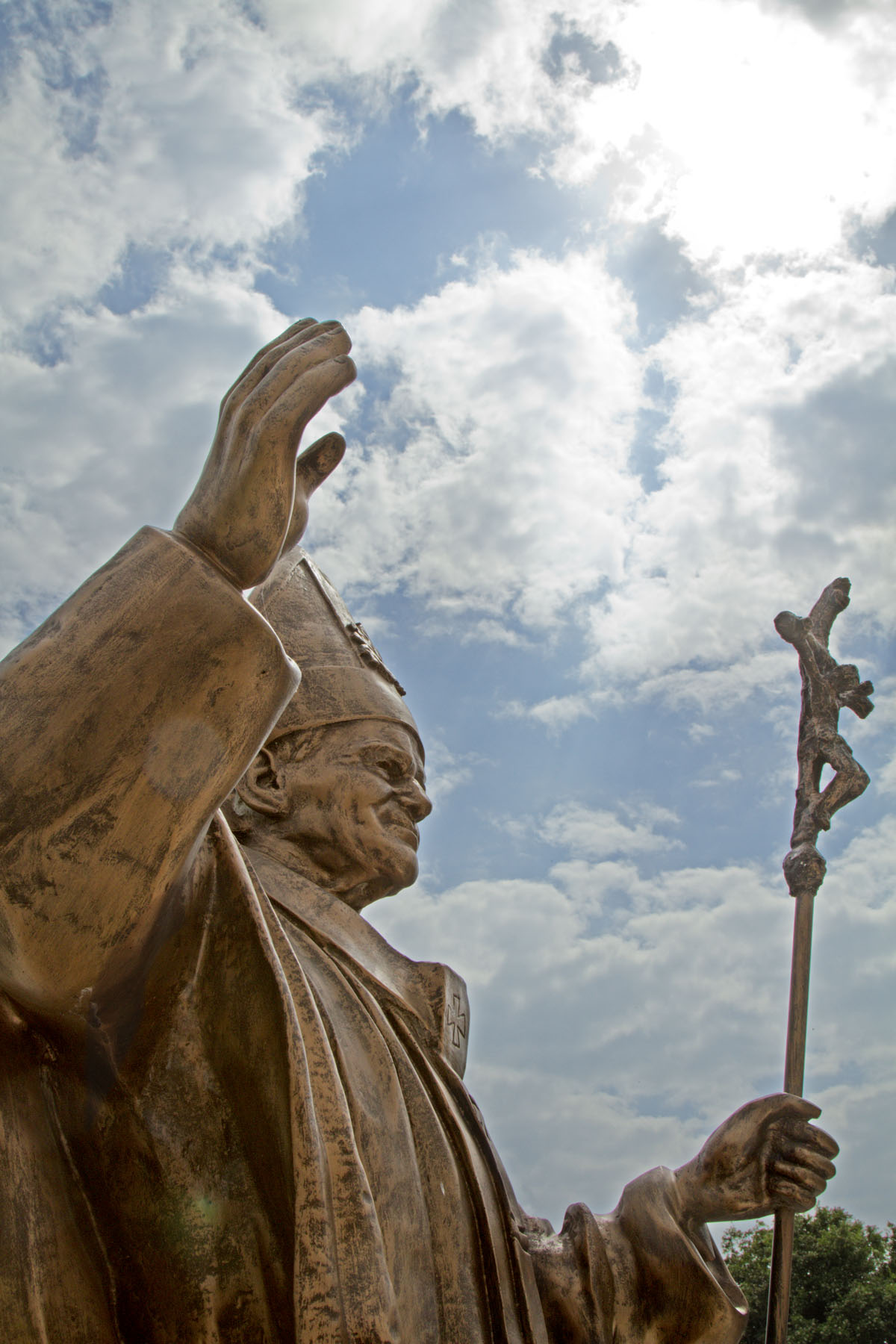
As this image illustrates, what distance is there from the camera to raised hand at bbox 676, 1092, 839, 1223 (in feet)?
11.1

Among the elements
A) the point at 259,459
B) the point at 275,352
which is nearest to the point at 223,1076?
the point at 259,459

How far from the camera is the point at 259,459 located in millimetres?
2654

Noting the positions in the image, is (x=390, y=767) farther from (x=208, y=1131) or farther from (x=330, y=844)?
(x=208, y=1131)

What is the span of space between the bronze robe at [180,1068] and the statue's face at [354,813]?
814 millimetres

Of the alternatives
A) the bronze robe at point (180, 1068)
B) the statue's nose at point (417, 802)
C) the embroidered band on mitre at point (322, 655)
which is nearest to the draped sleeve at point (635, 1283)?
the bronze robe at point (180, 1068)

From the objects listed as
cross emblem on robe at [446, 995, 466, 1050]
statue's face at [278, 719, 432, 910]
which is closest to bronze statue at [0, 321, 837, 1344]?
cross emblem on robe at [446, 995, 466, 1050]

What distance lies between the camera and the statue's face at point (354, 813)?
3.96 meters

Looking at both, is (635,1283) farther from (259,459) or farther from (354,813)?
(259,459)

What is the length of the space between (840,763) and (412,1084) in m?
2.47

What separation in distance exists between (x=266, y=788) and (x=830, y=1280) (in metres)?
19.2

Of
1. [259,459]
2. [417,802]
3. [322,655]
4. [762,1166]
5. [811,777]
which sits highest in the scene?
[811,777]

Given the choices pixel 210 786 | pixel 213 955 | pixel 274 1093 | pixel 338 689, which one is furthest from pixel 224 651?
pixel 338 689

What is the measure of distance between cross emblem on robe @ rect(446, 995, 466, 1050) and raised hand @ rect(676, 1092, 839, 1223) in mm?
833

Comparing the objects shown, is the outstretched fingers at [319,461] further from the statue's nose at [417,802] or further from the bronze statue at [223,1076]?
the statue's nose at [417,802]
